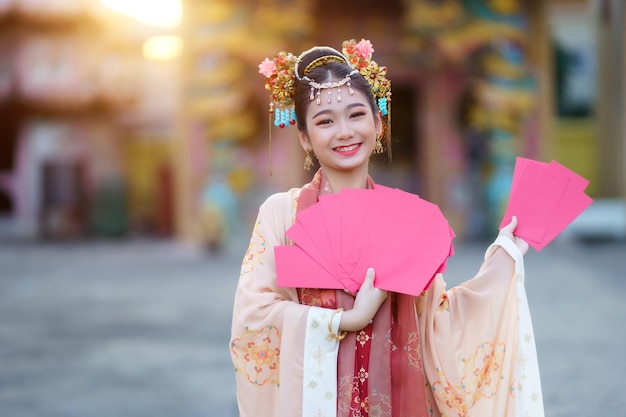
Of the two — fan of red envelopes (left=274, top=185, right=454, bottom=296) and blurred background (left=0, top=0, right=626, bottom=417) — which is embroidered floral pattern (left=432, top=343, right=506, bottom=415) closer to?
fan of red envelopes (left=274, top=185, right=454, bottom=296)

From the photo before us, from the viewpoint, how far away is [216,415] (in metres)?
3.77

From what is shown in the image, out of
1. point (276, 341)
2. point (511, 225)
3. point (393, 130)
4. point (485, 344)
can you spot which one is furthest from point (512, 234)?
point (393, 130)

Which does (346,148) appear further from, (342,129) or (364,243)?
(364,243)

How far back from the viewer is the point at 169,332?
5.68 meters

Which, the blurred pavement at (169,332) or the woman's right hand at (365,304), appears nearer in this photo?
the woman's right hand at (365,304)

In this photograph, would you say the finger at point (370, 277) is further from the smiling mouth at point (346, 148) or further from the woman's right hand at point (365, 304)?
the smiling mouth at point (346, 148)

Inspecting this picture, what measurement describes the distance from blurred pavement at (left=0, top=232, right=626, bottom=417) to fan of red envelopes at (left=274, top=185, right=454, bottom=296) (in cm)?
216

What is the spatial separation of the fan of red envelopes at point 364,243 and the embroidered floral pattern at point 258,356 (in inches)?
6.7

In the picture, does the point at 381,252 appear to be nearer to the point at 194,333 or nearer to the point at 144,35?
the point at 194,333

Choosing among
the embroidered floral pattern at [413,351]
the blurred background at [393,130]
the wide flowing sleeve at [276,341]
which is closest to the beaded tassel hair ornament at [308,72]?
the wide flowing sleeve at [276,341]

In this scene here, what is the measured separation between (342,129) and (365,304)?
17.4 inches

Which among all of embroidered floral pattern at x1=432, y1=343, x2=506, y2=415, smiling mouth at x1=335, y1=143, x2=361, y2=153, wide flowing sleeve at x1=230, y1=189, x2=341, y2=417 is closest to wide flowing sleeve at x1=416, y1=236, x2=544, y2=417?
embroidered floral pattern at x1=432, y1=343, x2=506, y2=415

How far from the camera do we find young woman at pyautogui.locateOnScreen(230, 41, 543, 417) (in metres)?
1.85

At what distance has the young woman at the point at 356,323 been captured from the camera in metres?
1.85
